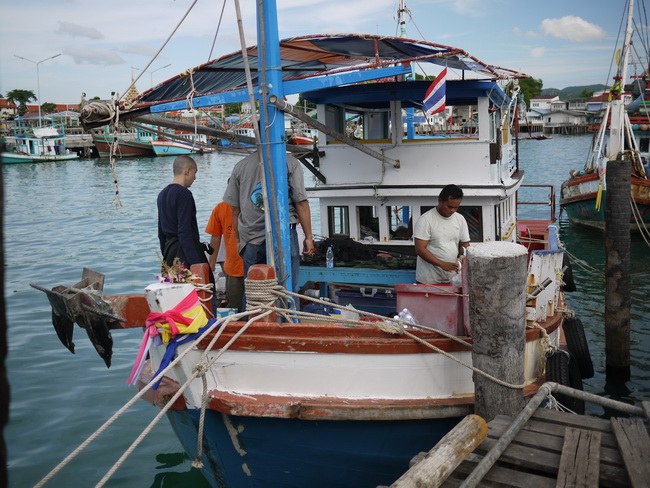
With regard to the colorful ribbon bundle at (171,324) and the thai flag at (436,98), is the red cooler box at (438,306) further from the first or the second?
the thai flag at (436,98)

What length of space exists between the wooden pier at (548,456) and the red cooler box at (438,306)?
0.86m

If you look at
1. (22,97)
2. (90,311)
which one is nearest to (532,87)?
(22,97)

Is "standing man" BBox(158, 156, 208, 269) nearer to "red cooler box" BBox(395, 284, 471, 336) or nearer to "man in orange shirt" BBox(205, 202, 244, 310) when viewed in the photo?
"man in orange shirt" BBox(205, 202, 244, 310)

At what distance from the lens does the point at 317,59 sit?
786 cm

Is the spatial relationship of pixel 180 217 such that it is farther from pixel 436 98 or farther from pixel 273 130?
pixel 436 98

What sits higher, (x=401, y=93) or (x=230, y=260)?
(x=401, y=93)

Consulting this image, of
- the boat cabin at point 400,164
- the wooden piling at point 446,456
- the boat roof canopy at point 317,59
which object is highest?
the boat roof canopy at point 317,59

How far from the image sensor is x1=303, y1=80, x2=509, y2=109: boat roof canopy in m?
7.17

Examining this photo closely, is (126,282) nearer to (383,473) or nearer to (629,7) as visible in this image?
(383,473)

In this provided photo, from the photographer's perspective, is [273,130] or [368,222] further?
[368,222]

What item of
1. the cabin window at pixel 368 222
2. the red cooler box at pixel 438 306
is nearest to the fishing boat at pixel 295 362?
the red cooler box at pixel 438 306

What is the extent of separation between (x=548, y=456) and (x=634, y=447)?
0.59m

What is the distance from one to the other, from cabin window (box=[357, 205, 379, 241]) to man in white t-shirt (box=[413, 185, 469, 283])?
1.86 metres

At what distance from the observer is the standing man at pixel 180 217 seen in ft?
20.0
